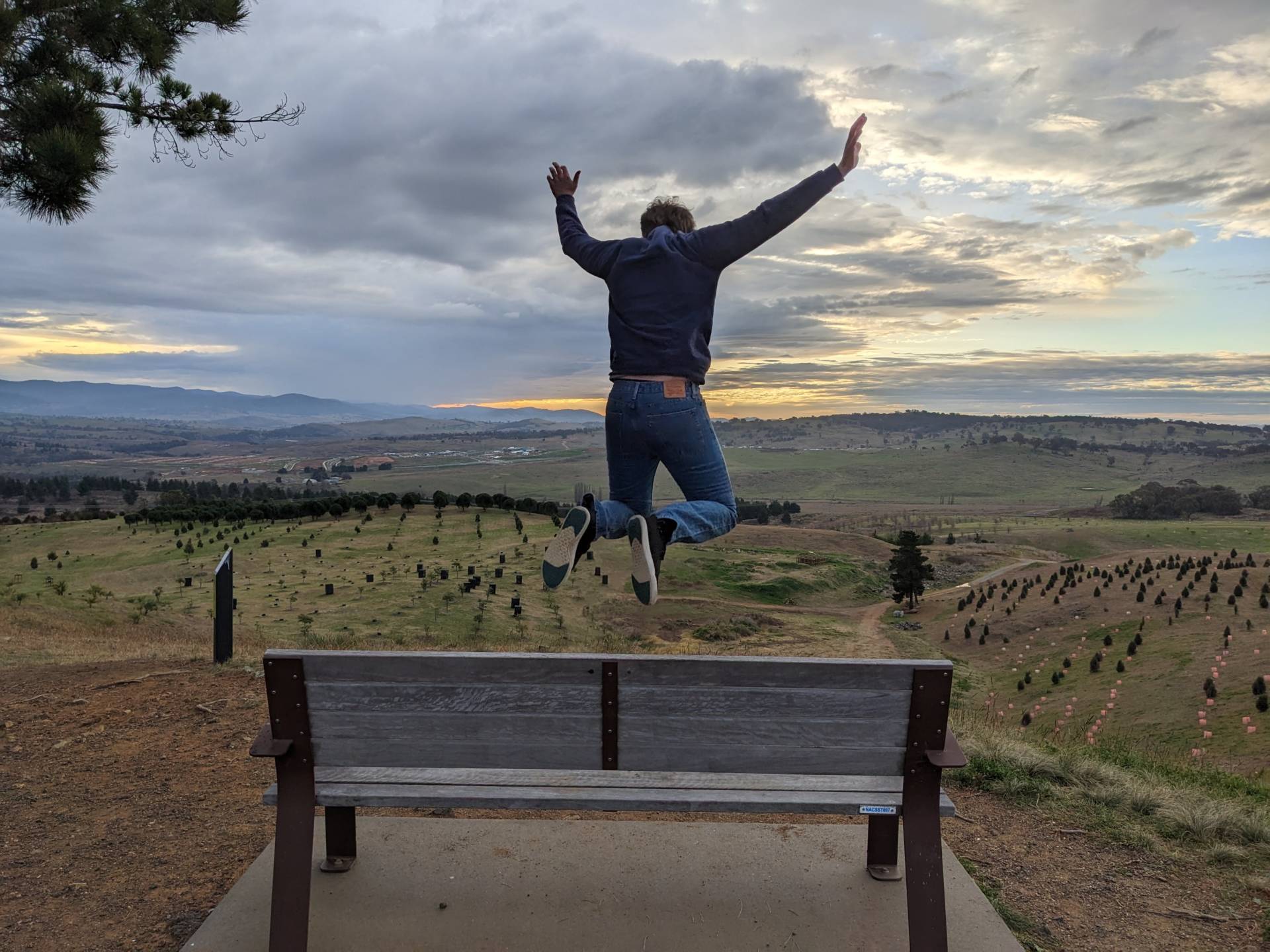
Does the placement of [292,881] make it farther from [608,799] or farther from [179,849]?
[179,849]

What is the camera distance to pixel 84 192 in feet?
22.0

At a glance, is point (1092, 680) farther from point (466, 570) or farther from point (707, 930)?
point (707, 930)

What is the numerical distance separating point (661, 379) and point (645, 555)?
3.27 ft

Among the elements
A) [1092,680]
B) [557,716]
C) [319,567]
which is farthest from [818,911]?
[319,567]

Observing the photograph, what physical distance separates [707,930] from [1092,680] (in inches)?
967

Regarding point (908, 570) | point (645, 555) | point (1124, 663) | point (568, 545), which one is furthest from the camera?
point (908, 570)

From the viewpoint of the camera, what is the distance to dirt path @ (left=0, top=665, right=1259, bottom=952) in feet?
12.5

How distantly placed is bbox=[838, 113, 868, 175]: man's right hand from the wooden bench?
7.67 ft

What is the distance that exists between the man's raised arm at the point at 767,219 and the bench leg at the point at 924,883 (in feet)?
8.80

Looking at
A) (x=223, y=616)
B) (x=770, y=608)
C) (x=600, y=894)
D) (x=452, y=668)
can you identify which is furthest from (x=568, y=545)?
(x=770, y=608)

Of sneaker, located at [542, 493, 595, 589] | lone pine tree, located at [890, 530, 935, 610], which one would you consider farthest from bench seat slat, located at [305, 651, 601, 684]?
lone pine tree, located at [890, 530, 935, 610]

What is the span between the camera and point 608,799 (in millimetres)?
3070

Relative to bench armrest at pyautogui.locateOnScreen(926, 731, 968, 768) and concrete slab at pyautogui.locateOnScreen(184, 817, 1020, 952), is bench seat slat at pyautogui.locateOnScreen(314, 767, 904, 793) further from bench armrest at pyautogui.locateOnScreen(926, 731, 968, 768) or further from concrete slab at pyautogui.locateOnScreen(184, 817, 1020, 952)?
concrete slab at pyautogui.locateOnScreen(184, 817, 1020, 952)

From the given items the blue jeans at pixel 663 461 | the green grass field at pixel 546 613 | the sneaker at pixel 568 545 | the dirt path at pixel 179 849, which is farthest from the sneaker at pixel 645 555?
the green grass field at pixel 546 613
